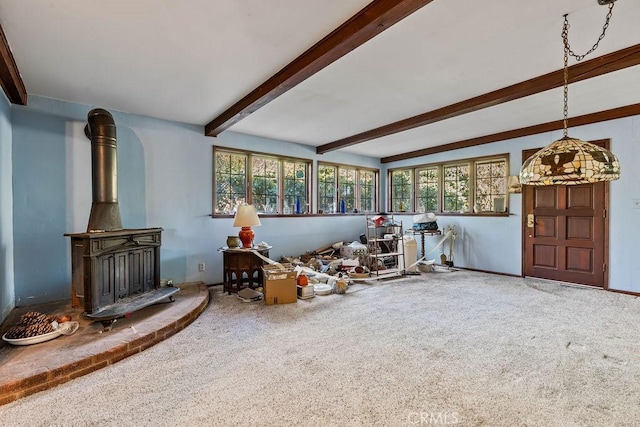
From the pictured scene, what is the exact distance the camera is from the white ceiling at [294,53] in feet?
6.70

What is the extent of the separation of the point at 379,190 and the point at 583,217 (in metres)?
4.02

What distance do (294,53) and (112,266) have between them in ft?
8.92

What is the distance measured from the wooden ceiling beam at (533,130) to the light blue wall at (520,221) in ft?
0.39

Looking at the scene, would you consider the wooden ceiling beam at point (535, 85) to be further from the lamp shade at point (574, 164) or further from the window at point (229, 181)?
the window at point (229, 181)

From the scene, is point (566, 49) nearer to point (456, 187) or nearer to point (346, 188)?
point (456, 187)

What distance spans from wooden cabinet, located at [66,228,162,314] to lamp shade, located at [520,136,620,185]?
372cm

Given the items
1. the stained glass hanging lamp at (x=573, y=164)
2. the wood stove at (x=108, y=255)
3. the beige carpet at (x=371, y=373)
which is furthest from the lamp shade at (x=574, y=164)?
the wood stove at (x=108, y=255)

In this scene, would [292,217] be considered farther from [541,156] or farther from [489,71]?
[541,156]

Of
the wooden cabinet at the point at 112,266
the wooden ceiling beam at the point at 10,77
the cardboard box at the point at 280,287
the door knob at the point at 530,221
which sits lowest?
the cardboard box at the point at 280,287

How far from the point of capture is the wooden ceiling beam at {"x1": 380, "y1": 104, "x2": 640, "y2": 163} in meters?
4.16

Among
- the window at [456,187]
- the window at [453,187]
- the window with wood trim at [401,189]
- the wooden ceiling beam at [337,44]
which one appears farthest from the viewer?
the window with wood trim at [401,189]

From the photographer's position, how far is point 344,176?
702cm

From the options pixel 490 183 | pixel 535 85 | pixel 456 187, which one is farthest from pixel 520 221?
pixel 535 85

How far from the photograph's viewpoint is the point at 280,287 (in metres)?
3.82
